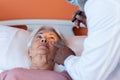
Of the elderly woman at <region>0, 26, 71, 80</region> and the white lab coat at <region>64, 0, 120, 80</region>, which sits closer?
the white lab coat at <region>64, 0, 120, 80</region>

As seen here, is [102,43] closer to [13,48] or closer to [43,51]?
[43,51]

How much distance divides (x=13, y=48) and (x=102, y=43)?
996 mm

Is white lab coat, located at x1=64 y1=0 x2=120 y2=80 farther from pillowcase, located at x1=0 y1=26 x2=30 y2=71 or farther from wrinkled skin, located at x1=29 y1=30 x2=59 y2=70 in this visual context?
pillowcase, located at x1=0 y1=26 x2=30 y2=71

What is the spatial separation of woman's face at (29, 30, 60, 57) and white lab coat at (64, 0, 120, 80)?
64cm

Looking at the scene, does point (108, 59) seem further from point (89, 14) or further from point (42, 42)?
point (42, 42)

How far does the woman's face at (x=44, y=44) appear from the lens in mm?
1685

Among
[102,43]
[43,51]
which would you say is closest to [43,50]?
[43,51]

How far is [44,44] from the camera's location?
1.69 m

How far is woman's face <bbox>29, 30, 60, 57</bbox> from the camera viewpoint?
5.53 ft

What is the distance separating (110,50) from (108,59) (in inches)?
1.5

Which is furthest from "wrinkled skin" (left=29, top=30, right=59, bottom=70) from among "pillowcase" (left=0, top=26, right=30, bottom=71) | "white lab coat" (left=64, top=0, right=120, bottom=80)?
"white lab coat" (left=64, top=0, right=120, bottom=80)

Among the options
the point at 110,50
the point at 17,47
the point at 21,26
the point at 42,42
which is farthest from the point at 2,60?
the point at 110,50

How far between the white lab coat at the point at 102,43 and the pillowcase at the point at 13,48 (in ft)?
2.64

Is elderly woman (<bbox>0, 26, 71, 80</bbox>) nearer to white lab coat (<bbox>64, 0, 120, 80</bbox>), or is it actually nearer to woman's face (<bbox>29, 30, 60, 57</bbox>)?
woman's face (<bbox>29, 30, 60, 57</bbox>)
